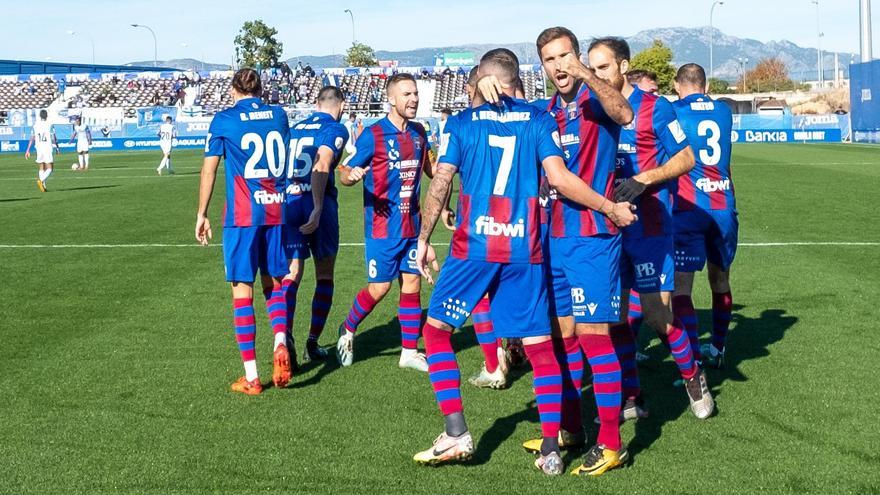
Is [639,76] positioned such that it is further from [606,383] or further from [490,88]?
[606,383]

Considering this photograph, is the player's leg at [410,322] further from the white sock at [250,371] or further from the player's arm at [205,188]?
Answer: the player's arm at [205,188]

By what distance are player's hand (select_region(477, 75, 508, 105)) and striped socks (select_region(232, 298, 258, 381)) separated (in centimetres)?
269

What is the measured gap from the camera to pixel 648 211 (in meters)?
5.62

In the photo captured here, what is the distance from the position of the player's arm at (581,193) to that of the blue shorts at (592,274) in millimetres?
216

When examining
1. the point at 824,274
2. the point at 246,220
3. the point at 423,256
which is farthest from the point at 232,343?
the point at 824,274

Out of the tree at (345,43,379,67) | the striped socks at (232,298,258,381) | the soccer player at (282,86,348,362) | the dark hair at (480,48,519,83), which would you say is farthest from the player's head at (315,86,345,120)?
the tree at (345,43,379,67)

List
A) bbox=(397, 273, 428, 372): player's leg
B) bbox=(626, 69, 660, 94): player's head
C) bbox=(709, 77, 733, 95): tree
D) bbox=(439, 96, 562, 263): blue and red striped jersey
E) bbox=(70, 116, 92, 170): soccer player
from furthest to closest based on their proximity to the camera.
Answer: bbox=(709, 77, 733, 95): tree
bbox=(70, 116, 92, 170): soccer player
bbox=(397, 273, 428, 372): player's leg
bbox=(626, 69, 660, 94): player's head
bbox=(439, 96, 562, 263): blue and red striped jersey

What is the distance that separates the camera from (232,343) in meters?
8.14

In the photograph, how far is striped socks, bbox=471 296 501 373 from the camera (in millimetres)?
6645

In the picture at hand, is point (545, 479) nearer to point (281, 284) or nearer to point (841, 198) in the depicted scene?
point (281, 284)

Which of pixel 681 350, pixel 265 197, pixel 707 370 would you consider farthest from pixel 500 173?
pixel 707 370

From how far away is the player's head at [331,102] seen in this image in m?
7.68

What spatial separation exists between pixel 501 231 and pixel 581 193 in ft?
1.44

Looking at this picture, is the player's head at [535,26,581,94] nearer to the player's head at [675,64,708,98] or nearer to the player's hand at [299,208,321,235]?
the player's head at [675,64,708,98]
